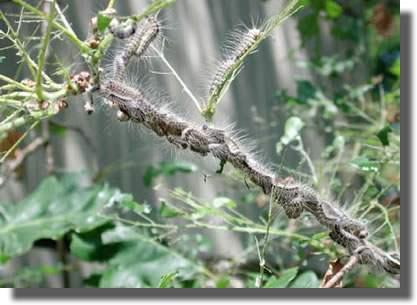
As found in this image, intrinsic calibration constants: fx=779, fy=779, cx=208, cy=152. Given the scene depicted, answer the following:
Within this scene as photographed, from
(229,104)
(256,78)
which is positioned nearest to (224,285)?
(229,104)

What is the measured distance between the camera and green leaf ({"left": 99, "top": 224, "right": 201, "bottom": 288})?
3.68 feet

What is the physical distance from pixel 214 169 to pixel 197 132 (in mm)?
768

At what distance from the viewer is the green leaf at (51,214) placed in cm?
120

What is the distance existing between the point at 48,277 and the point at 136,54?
1.09 m

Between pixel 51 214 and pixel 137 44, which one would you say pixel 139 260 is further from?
pixel 137 44

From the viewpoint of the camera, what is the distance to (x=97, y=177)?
1699 mm

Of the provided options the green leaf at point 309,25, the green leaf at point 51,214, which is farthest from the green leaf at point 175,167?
the green leaf at point 309,25

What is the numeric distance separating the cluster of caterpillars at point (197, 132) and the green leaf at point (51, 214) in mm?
493

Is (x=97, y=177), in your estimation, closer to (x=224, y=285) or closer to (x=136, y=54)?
(x=224, y=285)

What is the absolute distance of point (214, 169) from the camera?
4.60 ft

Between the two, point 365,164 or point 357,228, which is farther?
point 365,164

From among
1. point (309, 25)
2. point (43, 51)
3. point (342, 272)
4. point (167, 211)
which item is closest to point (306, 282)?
point (342, 272)

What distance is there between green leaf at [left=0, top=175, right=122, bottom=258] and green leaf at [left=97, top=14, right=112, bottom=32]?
0.61 metres

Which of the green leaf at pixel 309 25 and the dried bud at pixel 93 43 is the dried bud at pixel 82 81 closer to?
the dried bud at pixel 93 43
